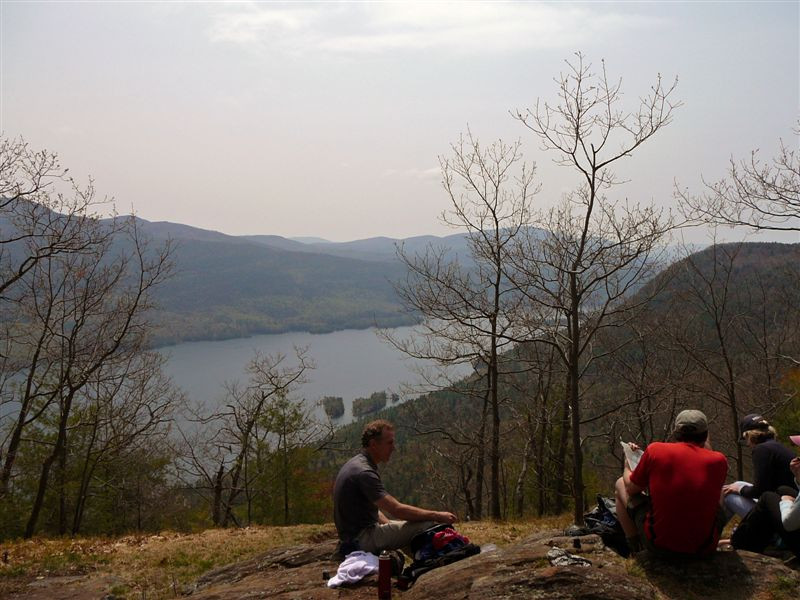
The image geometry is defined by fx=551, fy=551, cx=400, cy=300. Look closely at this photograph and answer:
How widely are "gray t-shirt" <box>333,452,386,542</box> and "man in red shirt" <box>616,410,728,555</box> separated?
7.99ft

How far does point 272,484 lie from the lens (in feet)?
91.2

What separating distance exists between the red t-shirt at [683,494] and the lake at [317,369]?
86124mm

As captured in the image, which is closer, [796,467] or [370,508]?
[796,467]

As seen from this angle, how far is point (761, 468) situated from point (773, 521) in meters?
0.57

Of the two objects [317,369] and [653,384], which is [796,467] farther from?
[317,369]


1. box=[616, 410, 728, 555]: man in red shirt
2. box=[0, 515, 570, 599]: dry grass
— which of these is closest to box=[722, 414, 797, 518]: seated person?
box=[616, 410, 728, 555]: man in red shirt

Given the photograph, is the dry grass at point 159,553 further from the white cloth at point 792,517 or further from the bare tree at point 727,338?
the bare tree at point 727,338

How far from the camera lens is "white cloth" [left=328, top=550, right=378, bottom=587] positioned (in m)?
5.15

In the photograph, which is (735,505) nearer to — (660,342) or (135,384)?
(660,342)

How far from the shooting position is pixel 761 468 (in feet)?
17.2

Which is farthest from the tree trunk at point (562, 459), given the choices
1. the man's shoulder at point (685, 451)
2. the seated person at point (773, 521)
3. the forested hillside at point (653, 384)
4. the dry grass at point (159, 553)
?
the man's shoulder at point (685, 451)

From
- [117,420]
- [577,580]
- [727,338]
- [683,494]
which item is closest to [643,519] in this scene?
[683,494]

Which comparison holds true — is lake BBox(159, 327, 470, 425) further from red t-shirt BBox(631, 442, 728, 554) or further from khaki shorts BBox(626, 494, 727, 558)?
red t-shirt BBox(631, 442, 728, 554)

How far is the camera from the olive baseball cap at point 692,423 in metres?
4.62
